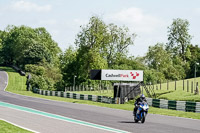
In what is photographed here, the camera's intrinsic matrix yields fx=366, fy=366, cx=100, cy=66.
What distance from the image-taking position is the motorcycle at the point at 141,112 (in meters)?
19.7

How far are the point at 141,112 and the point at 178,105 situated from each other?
13.1 meters

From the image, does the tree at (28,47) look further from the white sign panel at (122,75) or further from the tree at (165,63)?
the white sign panel at (122,75)

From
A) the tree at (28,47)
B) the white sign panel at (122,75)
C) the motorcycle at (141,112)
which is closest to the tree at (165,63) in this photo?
the tree at (28,47)

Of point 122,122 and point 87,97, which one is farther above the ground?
point 87,97

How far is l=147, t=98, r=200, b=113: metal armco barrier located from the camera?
2971cm

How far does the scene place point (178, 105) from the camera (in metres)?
32.0

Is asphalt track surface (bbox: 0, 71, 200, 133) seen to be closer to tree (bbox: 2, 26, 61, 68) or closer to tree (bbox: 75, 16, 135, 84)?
tree (bbox: 75, 16, 135, 84)

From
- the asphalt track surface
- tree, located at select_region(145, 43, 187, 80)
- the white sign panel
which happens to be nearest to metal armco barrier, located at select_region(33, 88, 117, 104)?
the white sign panel

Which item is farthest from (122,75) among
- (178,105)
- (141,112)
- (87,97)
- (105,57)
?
(105,57)

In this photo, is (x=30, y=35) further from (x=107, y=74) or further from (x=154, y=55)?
(x=107, y=74)

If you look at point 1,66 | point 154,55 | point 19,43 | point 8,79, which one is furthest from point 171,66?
point 1,66

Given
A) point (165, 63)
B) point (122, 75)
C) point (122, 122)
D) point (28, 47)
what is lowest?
point (122, 122)

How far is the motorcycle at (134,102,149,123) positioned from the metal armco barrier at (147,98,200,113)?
11.0 m

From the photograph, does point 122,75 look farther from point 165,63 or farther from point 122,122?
point 165,63
